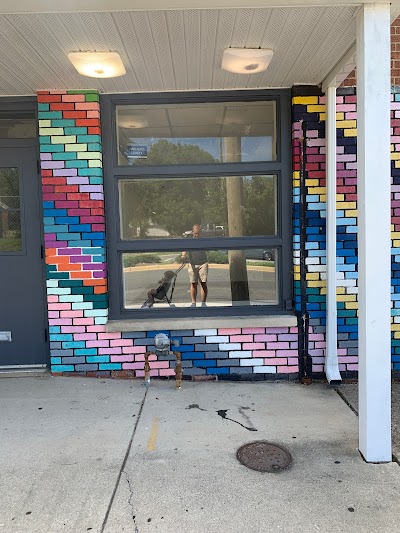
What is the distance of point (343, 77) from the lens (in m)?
3.90

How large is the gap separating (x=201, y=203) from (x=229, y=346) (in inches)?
58.1

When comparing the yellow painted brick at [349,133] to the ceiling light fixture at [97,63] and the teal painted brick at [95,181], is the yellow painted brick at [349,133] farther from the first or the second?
the teal painted brick at [95,181]

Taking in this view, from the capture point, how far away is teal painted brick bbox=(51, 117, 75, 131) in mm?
4145

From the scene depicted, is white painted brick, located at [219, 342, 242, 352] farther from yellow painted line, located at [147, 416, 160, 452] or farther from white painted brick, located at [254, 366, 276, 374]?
yellow painted line, located at [147, 416, 160, 452]

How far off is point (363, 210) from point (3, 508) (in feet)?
9.09

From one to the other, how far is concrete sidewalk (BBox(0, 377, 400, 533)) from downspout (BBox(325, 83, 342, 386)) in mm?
298

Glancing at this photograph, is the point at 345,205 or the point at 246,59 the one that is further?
the point at 345,205

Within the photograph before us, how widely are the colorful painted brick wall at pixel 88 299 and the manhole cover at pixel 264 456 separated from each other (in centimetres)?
132

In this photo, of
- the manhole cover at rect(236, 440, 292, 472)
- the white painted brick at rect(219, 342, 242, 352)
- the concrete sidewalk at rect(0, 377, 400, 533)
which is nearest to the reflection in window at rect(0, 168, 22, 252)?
the concrete sidewalk at rect(0, 377, 400, 533)

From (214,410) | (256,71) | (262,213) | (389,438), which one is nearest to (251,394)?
(214,410)

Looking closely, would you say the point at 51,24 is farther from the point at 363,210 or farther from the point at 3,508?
the point at 3,508

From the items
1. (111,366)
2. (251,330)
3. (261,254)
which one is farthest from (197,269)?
(111,366)

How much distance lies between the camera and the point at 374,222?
271 cm

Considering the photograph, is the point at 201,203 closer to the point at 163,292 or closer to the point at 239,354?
the point at 163,292
